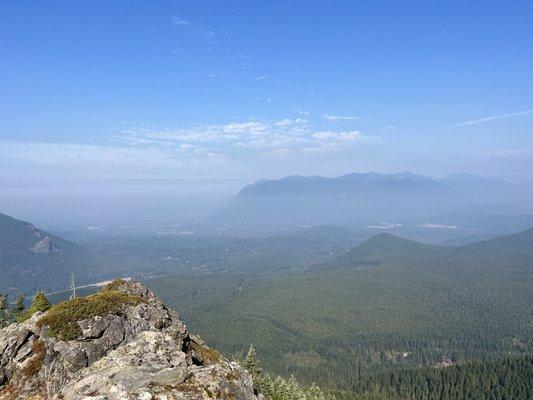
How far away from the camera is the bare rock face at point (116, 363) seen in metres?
17.8

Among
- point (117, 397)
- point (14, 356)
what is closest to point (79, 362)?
point (14, 356)

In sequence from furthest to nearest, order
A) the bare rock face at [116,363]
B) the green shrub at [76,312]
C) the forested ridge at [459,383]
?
1. the forested ridge at [459,383]
2. the green shrub at [76,312]
3. the bare rock face at [116,363]

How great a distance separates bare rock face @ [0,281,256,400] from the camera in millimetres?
17844

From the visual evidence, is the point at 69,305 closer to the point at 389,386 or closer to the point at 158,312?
the point at 158,312

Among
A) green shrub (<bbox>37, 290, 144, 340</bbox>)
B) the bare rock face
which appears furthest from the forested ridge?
green shrub (<bbox>37, 290, 144, 340</bbox>)

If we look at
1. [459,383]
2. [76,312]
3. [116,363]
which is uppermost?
[116,363]

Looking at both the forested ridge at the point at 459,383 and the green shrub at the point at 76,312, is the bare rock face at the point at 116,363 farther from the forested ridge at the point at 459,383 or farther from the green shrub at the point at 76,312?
the forested ridge at the point at 459,383

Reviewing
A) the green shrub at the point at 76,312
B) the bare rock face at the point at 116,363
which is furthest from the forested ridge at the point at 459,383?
the green shrub at the point at 76,312

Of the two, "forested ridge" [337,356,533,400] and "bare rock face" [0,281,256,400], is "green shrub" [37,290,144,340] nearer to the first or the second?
"bare rock face" [0,281,256,400]

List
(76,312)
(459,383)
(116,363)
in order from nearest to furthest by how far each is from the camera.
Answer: (116,363), (76,312), (459,383)

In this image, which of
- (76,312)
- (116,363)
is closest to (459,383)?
(76,312)

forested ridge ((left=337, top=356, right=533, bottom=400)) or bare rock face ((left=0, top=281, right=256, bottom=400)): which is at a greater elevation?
bare rock face ((left=0, top=281, right=256, bottom=400))

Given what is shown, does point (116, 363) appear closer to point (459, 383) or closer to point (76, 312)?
point (76, 312)

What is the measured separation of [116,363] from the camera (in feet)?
70.4
